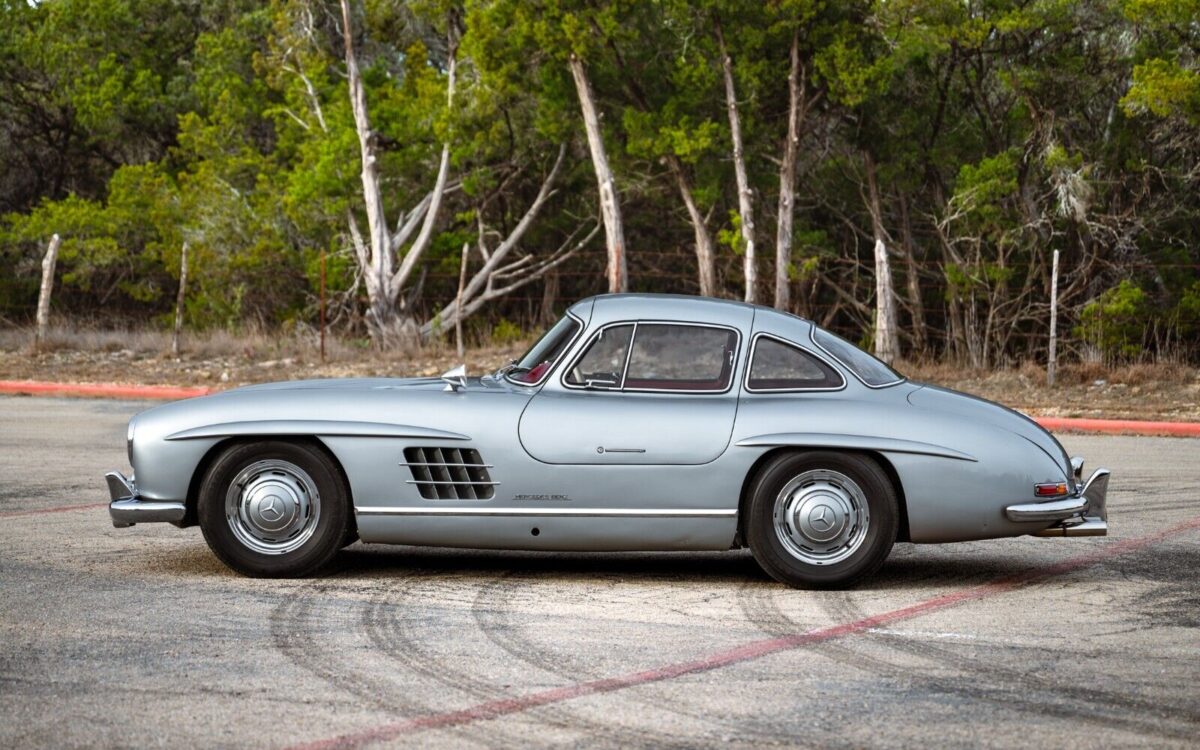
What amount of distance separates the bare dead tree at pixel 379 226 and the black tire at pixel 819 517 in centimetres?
1978

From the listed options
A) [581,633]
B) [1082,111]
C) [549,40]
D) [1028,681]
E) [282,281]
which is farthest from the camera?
[282,281]

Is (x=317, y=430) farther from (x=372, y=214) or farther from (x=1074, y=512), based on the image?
(x=372, y=214)

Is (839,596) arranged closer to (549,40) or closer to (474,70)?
(549,40)

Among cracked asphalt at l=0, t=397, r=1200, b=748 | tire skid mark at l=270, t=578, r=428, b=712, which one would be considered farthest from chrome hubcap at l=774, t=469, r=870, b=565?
tire skid mark at l=270, t=578, r=428, b=712

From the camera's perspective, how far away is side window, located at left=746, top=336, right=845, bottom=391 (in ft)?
→ 25.3

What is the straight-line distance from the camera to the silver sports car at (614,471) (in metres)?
7.36

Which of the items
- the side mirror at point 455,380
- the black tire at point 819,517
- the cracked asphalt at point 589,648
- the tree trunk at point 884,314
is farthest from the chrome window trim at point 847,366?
the tree trunk at point 884,314

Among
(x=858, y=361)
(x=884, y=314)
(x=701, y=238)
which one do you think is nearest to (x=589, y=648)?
(x=858, y=361)

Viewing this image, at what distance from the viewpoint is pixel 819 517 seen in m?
7.36

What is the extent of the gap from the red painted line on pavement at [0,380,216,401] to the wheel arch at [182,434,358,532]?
12350 millimetres

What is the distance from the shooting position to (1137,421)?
17281 millimetres

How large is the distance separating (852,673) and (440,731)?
5.56 feet

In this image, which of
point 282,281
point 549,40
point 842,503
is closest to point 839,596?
point 842,503

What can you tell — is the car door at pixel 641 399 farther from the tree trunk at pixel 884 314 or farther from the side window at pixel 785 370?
the tree trunk at pixel 884 314
